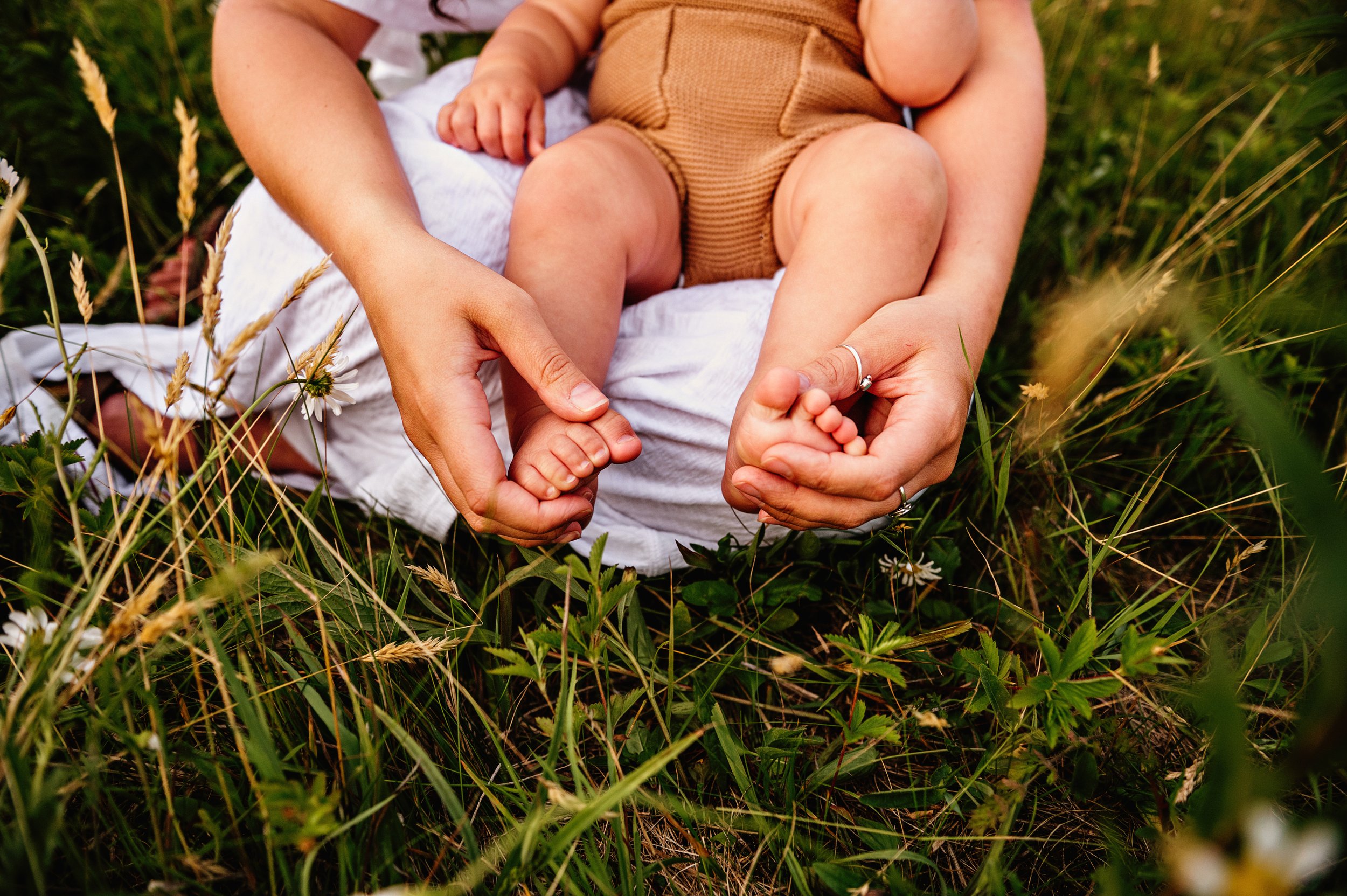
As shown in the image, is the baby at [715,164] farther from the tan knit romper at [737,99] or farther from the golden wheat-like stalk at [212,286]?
the golden wheat-like stalk at [212,286]

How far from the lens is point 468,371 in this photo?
0.98 m

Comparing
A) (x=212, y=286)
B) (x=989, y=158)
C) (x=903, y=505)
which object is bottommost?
(x=903, y=505)

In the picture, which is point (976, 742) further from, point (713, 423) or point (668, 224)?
point (668, 224)

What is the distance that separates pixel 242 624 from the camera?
915mm

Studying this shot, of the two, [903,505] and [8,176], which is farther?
[903,505]

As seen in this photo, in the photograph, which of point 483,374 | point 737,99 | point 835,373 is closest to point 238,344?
point 483,374

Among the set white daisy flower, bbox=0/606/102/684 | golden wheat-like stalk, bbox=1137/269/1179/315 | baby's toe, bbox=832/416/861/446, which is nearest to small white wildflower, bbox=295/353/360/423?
white daisy flower, bbox=0/606/102/684

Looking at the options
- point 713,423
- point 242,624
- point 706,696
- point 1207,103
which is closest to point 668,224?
point 713,423

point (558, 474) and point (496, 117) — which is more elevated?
point (496, 117)

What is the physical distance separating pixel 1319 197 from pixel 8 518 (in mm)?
2600

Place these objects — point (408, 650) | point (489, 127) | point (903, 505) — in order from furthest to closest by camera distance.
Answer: point (489, 127)
point (903, 505)
point (408, 650)

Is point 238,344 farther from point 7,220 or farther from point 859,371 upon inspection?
point 859,371

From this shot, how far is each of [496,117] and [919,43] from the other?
2.57ft

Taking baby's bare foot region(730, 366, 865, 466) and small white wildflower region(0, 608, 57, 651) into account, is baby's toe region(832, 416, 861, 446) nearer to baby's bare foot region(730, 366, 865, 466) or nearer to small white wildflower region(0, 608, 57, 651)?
baby's bare foot region(730, 366, 865, 466)
